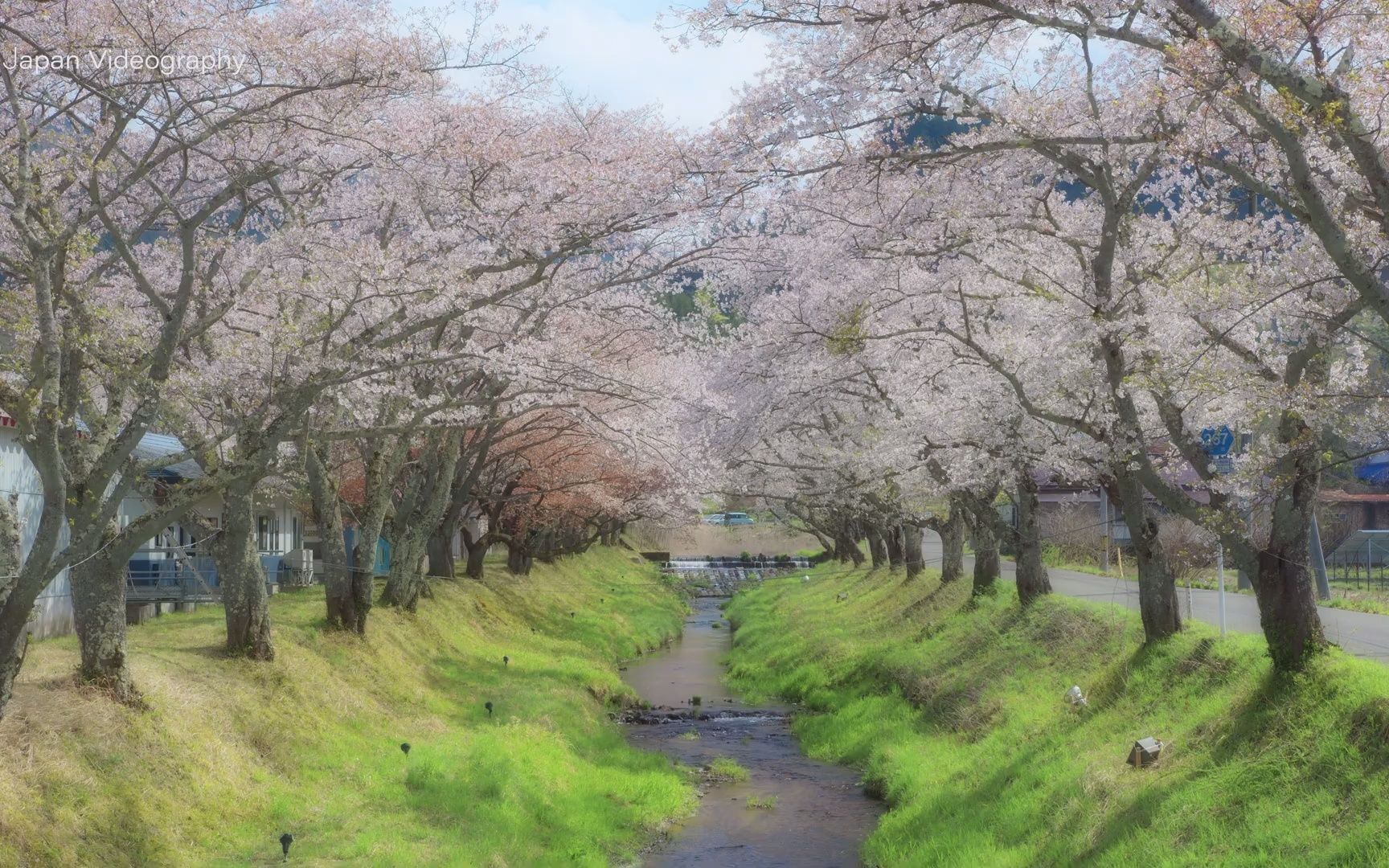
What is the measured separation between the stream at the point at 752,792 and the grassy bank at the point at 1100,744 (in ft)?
1.74

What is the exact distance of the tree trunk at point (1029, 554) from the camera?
68.1 feet

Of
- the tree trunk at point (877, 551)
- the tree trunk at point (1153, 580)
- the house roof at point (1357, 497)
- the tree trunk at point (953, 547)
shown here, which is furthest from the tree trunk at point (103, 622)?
the house roof at point (1357, 497)

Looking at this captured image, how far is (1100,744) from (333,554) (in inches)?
459

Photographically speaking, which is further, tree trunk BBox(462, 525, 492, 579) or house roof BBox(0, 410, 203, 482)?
tree trunk BBox(462, 525, 492, 579)

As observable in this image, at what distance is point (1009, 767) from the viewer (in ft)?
45.1

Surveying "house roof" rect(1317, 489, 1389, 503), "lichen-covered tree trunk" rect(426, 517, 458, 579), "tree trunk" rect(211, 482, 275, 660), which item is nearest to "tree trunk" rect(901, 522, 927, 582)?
"lichen-covered tree trunk" rect(426, 517, 458, 579)

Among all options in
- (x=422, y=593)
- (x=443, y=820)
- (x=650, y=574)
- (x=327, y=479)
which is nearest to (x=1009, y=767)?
(x=443, y=820)

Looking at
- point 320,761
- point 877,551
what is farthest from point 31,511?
point 877,551

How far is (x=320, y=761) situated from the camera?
13.2m

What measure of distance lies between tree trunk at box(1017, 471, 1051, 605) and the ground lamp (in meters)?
9.09

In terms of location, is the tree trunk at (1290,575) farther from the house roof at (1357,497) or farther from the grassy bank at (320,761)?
the house roof at (1357,497)

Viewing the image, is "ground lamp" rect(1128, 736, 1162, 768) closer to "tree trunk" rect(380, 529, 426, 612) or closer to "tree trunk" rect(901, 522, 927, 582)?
"tree trunk" rect(380, 529, 426, 612)

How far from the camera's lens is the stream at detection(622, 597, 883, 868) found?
14.2 m

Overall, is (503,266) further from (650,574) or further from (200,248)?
(650,574)
